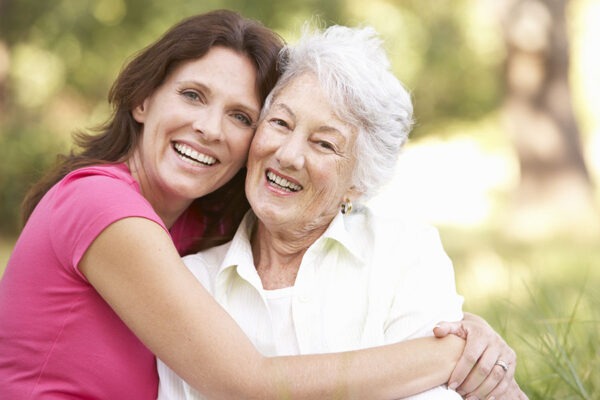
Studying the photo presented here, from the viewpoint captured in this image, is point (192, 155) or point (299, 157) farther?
point (192, 155)

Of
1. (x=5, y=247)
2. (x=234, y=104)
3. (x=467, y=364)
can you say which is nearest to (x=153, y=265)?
(x=234, y=104)

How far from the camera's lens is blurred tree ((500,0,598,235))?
10.1m

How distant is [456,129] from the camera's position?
19.0 m

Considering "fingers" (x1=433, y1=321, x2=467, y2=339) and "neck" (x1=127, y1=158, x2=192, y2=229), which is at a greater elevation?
"neck" (x1=127, y1=158, x2=192, y2=229)

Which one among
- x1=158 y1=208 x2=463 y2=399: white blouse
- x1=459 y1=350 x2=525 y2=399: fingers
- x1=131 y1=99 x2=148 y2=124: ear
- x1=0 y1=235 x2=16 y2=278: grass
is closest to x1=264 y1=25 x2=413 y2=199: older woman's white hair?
x1=158 y1=208 x2=463 y2=399: white blouse

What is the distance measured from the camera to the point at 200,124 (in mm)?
3051

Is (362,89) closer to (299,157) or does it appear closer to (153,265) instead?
(299,157)

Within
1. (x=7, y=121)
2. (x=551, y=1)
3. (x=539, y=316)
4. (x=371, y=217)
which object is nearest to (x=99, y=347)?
(x=371, y=217)

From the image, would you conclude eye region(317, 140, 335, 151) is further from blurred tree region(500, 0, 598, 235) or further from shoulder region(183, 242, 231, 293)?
blurred tree region(500, 0, 598, 235)

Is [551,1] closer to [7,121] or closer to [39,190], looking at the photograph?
[7,121]

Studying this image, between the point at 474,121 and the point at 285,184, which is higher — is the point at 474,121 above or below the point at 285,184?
below

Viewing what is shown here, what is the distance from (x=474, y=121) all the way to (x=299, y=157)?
17.1 meters

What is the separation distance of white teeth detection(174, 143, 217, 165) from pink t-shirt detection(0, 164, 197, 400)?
314 millimetres

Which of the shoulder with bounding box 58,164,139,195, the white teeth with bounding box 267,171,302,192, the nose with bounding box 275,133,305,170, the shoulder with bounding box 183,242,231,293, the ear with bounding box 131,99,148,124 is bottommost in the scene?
the shoulder with bounding box 183,242,231,293
